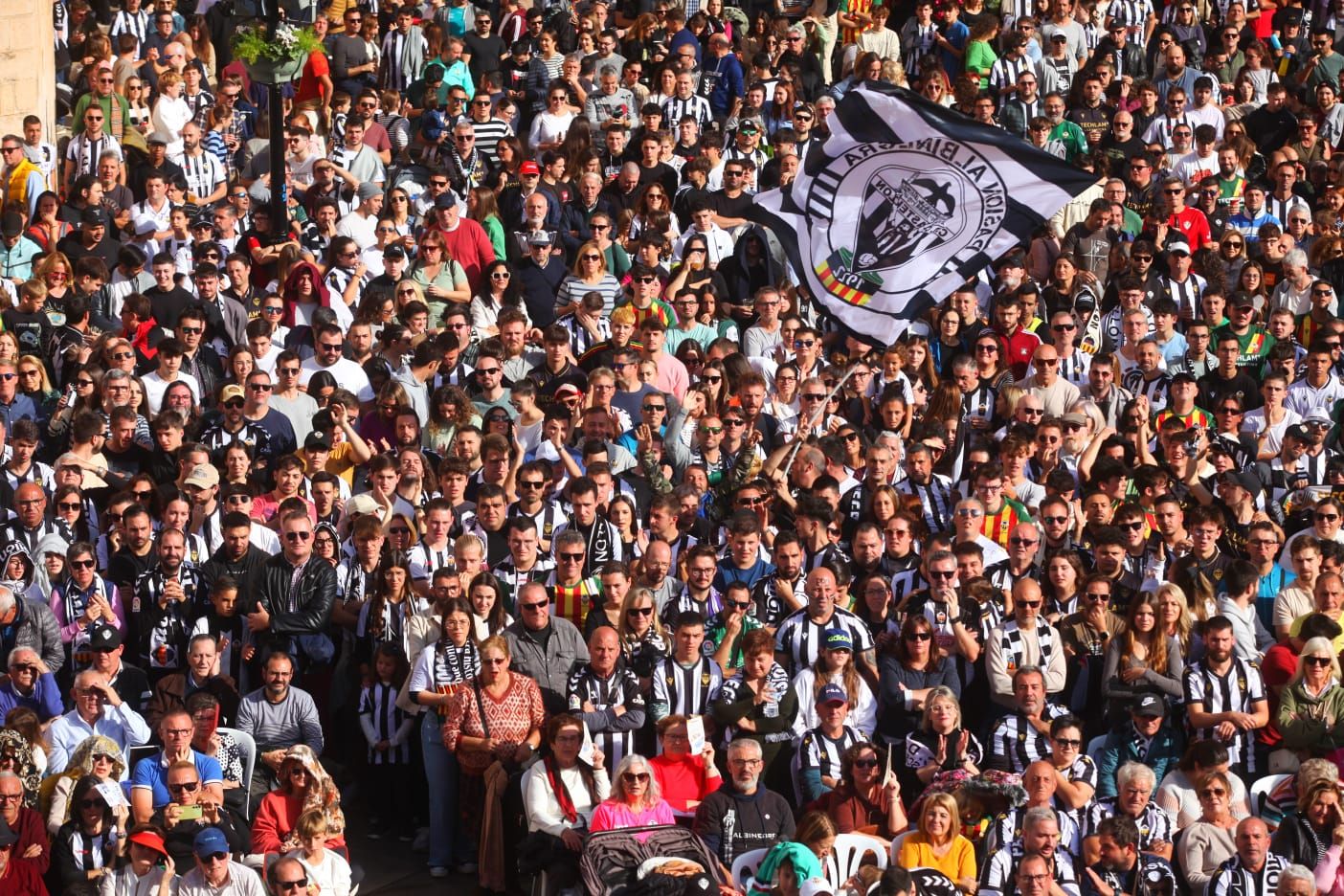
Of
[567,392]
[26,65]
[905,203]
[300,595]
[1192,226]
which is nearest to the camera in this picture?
[300,595]

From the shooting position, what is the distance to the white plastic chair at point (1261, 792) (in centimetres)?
1294

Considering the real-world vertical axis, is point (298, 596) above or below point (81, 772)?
above

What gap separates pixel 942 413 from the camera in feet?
55.7

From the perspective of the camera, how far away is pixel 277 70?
58.5 ft

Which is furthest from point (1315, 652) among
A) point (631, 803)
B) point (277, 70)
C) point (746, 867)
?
point (277, 70)

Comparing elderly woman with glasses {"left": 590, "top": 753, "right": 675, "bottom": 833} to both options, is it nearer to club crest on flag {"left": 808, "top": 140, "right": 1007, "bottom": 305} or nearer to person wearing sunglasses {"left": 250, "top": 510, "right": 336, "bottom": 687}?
person wearing sunglasses {"left": 250, "top": 510, "right": 336, "bottom": 687}

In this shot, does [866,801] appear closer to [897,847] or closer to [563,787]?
[897,847]

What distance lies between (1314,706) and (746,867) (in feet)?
10.7

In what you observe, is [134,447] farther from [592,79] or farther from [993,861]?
[592,79]

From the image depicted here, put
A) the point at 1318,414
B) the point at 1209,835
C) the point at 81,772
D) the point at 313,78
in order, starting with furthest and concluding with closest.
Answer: the point at 313,78 < the point at 1318,414 < the point at 1209,835 < the point at 81,772

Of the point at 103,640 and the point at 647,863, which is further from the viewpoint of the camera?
the point at 103,640

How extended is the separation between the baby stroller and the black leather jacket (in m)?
2.42

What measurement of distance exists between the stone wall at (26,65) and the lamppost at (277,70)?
8.75ft

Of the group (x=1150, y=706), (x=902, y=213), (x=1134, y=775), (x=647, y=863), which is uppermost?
(x=902, y=213)
